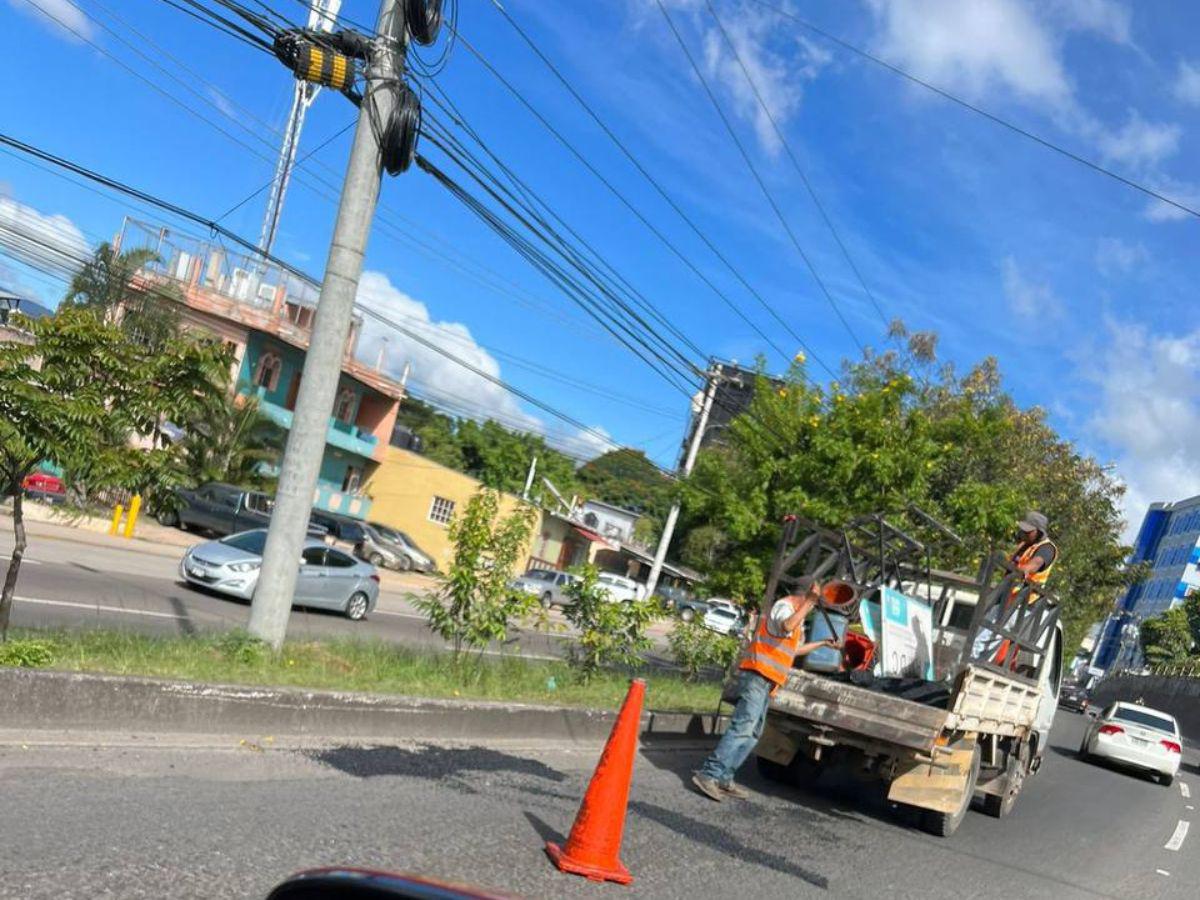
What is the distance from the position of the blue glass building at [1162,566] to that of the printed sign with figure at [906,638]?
3612 inches

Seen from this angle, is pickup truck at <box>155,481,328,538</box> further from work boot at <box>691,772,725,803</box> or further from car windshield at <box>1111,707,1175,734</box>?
work boot at <box>691,772,725,803</box>

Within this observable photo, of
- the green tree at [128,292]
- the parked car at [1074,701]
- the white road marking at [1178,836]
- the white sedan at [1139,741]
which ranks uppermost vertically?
the green tree at [128,292]

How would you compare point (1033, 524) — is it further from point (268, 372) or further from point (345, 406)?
point (345, 406)

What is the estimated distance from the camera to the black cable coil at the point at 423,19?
1065cm

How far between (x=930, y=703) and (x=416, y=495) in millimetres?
40841

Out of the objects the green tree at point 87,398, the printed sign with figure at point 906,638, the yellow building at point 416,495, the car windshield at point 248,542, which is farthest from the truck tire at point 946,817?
the yellow building at point 416,495

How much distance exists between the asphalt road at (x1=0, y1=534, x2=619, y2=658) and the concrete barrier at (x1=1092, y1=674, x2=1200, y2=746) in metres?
42.5

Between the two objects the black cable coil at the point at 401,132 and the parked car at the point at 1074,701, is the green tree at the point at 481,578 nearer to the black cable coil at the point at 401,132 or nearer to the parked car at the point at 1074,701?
the black cable coil at the point at 401,132

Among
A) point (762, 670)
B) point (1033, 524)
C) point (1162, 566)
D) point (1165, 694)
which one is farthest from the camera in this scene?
point (1162, 566)

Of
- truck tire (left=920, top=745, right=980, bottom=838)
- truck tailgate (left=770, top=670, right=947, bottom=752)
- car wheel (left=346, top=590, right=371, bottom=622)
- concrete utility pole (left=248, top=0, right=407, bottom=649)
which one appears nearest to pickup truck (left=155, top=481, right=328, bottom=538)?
car wheel (left=346, top=590, right=371, bottom=622)

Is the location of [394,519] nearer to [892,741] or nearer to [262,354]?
[262,354]

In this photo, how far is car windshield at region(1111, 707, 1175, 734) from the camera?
2186 cm

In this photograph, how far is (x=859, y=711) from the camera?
9.65 metres

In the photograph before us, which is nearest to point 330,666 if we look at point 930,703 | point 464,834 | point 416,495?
point 464,834
